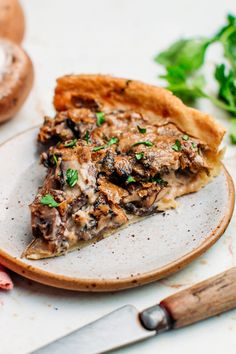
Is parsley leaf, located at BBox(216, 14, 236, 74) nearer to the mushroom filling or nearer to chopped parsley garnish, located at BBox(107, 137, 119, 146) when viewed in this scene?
the mushroom filling

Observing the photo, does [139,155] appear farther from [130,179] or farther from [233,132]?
[233,132]

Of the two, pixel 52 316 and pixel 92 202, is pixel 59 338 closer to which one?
pixel 52 316

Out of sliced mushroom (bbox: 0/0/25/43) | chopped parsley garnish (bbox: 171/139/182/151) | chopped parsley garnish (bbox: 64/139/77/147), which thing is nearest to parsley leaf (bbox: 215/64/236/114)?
chopped parsley garnish (bbox: 171/139/182/151)

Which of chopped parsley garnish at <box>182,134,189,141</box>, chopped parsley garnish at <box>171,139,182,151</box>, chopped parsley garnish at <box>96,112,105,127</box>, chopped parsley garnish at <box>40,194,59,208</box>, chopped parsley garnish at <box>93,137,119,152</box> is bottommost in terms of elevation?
chopped parsley garnish at <box>40,194,59,208</box>

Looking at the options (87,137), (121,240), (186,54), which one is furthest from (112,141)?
(186,54)

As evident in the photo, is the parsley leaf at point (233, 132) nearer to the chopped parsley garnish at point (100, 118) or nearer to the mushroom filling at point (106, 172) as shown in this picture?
the mushroom filling at point (106, 172)

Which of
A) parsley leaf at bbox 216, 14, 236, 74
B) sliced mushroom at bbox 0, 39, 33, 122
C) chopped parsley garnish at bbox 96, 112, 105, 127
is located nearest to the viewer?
chopped parsley garnish at bbox 96, 112, 105, 127
